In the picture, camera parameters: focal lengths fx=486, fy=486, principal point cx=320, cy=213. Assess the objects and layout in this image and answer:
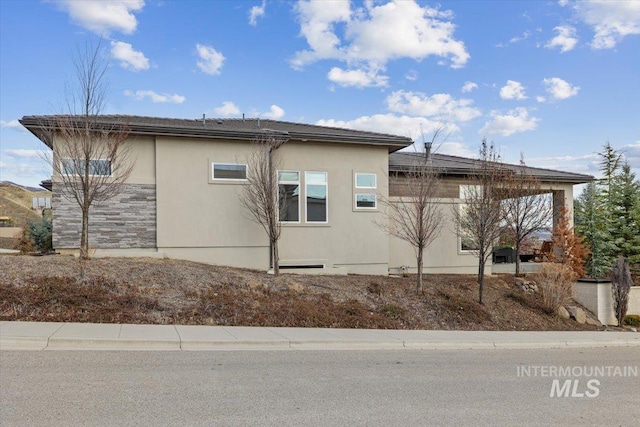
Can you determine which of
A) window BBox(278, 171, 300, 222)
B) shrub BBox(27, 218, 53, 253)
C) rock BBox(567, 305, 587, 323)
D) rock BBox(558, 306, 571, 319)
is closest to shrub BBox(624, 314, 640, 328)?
rock BBox(567, 305, 587, 323)

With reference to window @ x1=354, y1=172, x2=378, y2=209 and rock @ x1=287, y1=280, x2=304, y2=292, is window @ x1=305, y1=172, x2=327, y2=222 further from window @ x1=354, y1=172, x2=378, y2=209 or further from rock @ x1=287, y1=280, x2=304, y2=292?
rock @ x1=287, y1=280, x2=304, y2=292

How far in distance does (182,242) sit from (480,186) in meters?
9.70

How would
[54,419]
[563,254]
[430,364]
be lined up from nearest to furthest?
[54,419]
[430,364]
[563,254]

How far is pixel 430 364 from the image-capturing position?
331 inches

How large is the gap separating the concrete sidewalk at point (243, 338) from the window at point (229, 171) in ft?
23.1

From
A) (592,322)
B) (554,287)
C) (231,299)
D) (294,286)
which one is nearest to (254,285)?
(294,286)

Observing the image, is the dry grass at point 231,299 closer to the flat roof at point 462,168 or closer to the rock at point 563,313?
the rock at point 563,313

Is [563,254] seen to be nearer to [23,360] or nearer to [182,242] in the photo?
[182,242]

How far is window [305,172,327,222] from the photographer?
57.0 feet

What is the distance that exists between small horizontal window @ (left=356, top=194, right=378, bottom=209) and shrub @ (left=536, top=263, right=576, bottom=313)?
619 cm

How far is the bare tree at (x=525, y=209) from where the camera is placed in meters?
17.7

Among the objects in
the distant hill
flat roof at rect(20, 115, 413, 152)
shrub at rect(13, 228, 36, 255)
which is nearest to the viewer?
flat roof at rect(20, 115, 413, 152)

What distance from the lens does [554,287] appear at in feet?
48.7

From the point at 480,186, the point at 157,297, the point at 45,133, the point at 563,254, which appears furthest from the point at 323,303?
the point at 563,254
